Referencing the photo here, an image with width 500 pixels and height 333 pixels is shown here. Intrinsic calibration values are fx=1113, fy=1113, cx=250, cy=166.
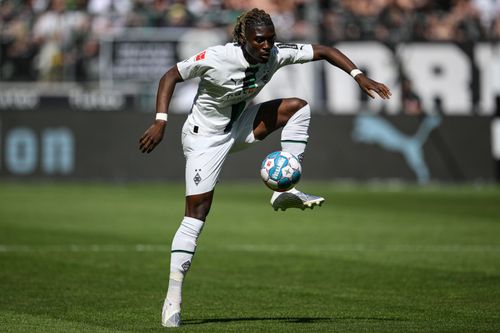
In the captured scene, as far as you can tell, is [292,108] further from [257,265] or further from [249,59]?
[257,265]

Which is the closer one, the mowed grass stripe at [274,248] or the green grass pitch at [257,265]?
the green grass pitch at [257,265]

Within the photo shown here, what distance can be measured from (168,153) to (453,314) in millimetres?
18969

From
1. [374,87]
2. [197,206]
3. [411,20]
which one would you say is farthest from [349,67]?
[411,20]

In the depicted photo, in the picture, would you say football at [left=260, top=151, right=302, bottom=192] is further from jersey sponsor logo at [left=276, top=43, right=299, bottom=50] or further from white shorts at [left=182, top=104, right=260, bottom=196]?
jersey sponsor logo at [left=276, top=43, right=299, bottom=50]

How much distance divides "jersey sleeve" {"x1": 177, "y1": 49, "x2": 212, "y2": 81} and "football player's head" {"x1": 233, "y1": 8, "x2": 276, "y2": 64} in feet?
1.20

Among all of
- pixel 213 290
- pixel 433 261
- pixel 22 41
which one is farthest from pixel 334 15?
pixel 213 290

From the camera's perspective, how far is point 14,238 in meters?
16.9

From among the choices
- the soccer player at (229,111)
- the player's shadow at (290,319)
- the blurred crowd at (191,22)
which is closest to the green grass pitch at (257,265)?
the player's shadow at (290,319)

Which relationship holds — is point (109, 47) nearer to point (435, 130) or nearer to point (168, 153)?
point (168, 153)

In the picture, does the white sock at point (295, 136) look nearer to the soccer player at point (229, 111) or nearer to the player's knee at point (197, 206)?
the soccer player at point (229, 111)

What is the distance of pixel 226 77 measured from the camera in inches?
376

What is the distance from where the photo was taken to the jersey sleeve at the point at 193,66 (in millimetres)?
9398

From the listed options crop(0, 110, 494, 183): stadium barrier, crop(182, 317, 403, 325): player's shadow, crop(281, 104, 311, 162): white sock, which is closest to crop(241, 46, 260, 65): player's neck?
crop(281, 104, 311, 162): white sock

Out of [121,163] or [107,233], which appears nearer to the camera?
[107,233]
